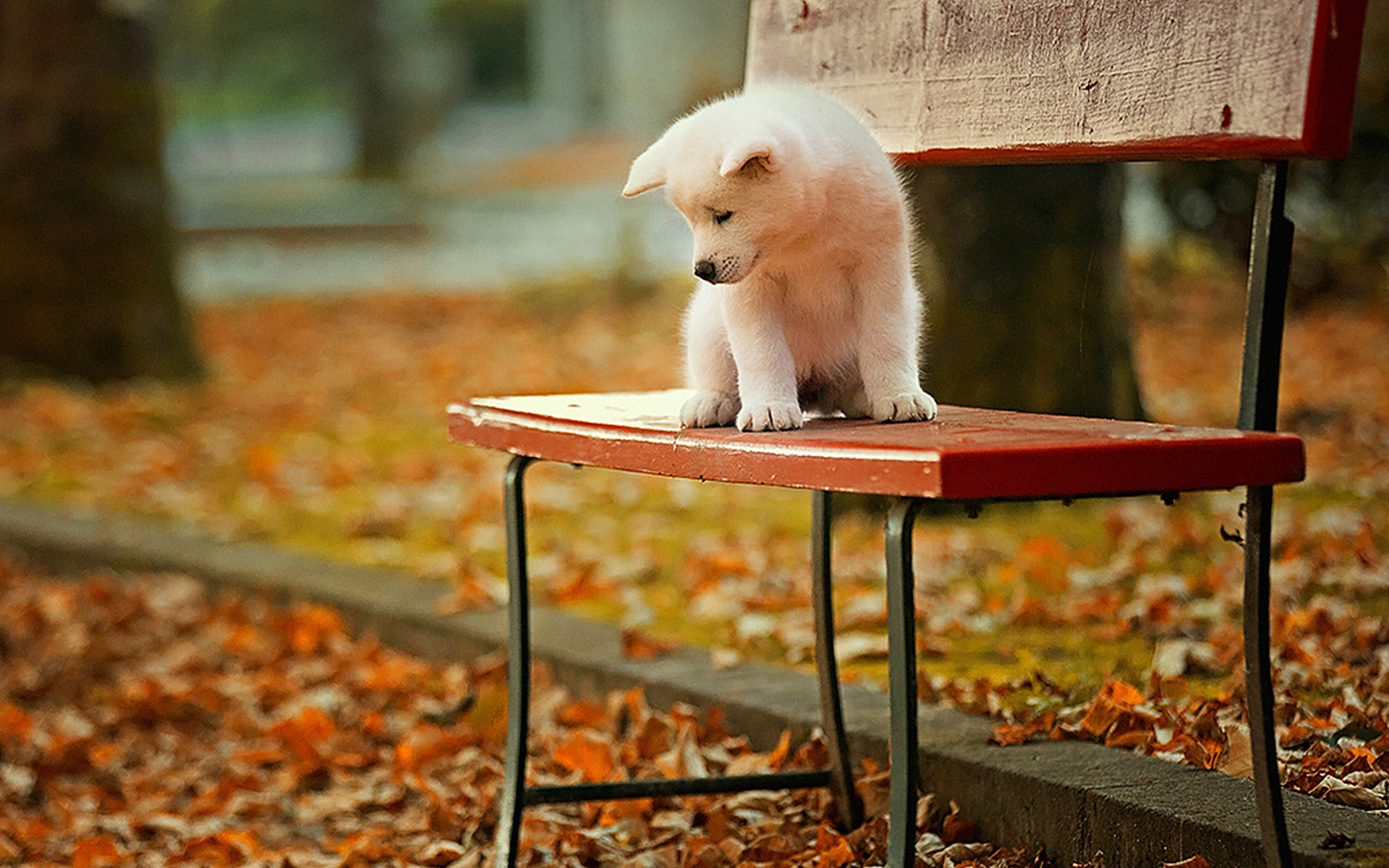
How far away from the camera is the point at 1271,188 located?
7.48 ft

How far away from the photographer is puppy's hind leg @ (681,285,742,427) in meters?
2.52

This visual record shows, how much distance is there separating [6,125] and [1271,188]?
27.7ft

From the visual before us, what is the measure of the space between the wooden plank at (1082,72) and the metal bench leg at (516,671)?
911 millimetres

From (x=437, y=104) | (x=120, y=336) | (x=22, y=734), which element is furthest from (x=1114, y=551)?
(x=437, y=104)

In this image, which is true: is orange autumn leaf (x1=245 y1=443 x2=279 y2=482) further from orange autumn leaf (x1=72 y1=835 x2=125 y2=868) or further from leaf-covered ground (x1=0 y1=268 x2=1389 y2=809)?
orange autumn leaf (x1=72 y1=835 x2=125 y2=868)

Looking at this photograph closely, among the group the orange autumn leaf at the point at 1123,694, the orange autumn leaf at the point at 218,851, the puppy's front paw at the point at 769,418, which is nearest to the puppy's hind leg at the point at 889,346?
the puppy's front paw at the point at 769,418

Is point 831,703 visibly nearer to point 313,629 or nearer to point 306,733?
point 306,733

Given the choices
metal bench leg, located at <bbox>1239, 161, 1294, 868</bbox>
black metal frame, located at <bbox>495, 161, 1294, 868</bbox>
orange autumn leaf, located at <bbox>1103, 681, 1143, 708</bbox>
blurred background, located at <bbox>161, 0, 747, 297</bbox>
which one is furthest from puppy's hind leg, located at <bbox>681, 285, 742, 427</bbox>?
blurred background, located at <bbox>161, 0, 747, 297</bbox>

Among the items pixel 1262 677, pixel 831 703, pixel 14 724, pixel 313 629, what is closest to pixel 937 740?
pixel 831 703

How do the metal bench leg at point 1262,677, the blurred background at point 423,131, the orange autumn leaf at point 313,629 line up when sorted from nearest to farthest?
1. the metal bench leg at point 1262,677
2. the orange autumn leaf at point 313,629
3. the blurred background at point 423,131

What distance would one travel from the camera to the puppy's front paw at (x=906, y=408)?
7.89 ft

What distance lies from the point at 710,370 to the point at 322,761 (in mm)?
1684

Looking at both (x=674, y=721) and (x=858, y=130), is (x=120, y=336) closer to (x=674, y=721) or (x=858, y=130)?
(x=674, y=721)

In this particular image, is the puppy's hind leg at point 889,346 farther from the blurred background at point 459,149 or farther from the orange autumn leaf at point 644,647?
the blurred background at point 459,149
